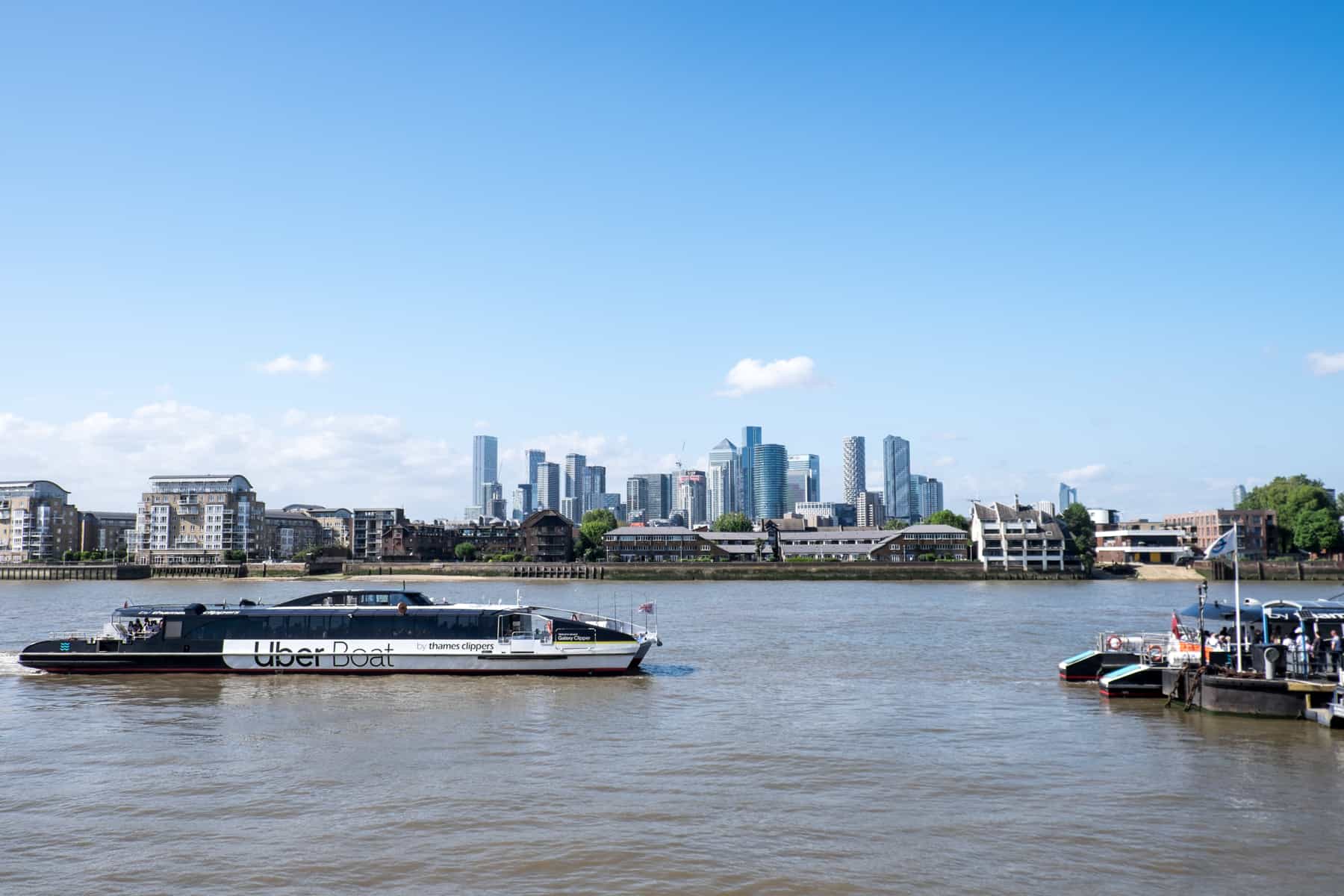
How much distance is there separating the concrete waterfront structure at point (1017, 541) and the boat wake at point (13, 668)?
14429cm

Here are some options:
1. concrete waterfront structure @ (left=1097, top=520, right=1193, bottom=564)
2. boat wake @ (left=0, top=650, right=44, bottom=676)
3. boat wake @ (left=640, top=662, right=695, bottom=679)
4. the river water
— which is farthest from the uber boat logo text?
concrete waterfront structure @ (left=1097, top=520, right=1193, bottom=564)

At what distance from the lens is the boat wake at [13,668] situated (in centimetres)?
4459

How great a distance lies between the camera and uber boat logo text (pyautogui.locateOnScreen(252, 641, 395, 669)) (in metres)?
43.7

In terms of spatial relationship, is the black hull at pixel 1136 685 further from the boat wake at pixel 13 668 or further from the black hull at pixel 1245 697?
the boat wake at pixel 13 668

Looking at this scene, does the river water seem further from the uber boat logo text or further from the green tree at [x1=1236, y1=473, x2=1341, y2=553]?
the green tree at [x1=1236, y1=473, x2=1341, y2=553]

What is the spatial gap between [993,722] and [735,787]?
11980mm

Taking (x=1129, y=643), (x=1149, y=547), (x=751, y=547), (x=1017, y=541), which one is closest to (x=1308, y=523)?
(x=1149, y=547)

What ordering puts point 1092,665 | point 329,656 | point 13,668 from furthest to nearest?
point 13,668 < point 329,656 < point 1092,665

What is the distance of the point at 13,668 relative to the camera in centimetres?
4581

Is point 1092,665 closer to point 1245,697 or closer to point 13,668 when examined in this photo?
point 1245,697

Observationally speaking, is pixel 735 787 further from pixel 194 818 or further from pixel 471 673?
pixel 471 673

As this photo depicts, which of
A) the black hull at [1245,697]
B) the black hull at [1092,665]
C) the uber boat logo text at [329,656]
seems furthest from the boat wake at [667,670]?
the black hull at [1245,697]

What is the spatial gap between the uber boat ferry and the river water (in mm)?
1113

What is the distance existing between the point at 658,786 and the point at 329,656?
24.4 meters
